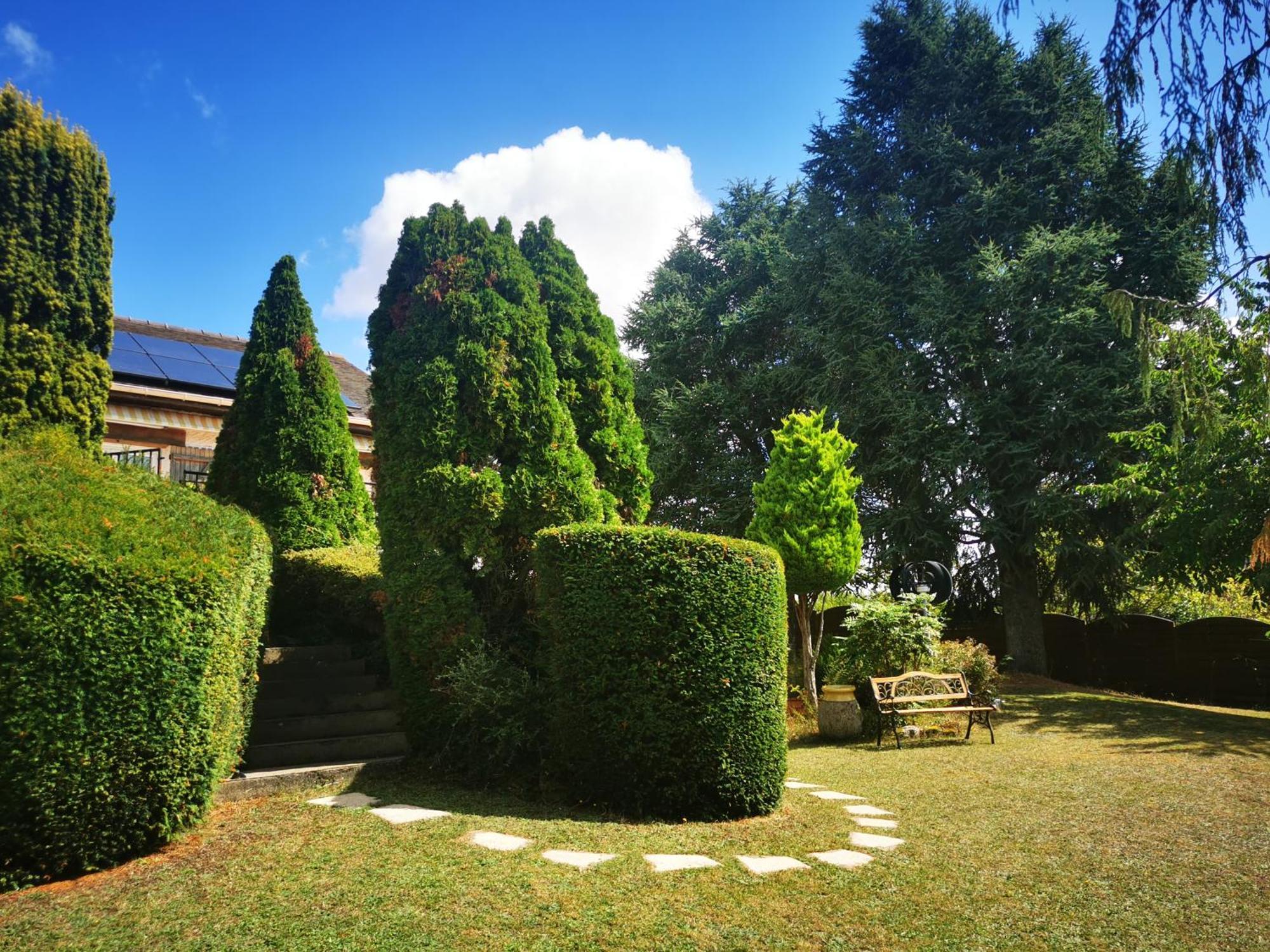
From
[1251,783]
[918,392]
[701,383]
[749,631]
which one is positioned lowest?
[1251,783]

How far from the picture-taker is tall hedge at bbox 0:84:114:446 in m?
7.64

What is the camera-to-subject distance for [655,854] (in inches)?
193

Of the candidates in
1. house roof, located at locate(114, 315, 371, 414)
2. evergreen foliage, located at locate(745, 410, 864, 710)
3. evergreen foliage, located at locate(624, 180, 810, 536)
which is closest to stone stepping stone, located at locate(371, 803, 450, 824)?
evergreen foliage, located at locate(745, 410, 864, 710)

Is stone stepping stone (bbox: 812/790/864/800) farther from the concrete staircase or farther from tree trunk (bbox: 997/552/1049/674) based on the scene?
tree trunk (bbox: 997/552/1049/674)

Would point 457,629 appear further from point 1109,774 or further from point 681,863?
point 1109,774

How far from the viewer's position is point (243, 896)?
396 centimetres

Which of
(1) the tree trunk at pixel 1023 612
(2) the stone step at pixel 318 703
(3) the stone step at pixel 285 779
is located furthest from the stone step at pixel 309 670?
(1) the tree trunk at pixel 1023 612

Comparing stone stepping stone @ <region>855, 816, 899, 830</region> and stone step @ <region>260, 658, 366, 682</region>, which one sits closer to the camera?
stone stepping stone @ <region>855, 816, 899, 830</region>

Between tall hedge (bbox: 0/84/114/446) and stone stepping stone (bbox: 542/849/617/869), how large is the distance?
6.39 metres

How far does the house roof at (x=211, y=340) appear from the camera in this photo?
17.5 m

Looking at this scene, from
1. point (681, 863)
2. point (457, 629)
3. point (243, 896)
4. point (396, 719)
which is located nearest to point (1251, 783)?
point (681, 863)

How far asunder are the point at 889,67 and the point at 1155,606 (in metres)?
15.6

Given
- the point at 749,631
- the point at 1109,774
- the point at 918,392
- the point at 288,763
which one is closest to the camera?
the point at 749,631

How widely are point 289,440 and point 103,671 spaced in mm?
7404
